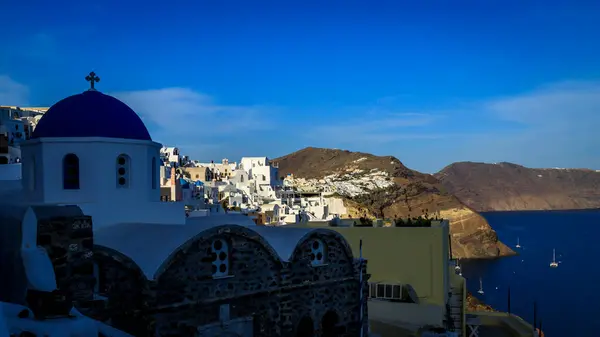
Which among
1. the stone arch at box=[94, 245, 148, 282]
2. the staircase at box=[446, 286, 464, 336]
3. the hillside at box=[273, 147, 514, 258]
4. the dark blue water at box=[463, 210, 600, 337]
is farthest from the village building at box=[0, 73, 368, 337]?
the hillside at box=[273, 147, 514, 258]

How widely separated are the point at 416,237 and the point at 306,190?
290 feet

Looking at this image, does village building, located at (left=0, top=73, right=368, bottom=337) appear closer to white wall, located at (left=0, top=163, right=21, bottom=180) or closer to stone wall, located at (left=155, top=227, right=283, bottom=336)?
stone wall, located at (left=155, top=227, right=283, bottom=336)

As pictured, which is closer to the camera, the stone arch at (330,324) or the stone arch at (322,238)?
the stone arch at (322,238)

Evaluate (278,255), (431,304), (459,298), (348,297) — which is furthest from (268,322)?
(459,298)

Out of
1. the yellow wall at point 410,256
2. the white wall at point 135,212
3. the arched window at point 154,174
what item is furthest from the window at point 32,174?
the yellow wall at point 410,256

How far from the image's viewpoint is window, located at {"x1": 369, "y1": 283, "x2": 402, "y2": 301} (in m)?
20.4

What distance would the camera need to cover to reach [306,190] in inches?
4316

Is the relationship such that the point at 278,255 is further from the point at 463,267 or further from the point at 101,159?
the point at 463,267

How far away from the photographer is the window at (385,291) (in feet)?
66.8

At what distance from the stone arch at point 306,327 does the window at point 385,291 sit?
22.1ft

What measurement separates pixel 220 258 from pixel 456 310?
48.4ft

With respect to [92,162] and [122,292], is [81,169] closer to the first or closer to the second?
[92,162]

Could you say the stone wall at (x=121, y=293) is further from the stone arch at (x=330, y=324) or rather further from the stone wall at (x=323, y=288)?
the stone arch at (x=330, y=324)

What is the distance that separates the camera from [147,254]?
11414 mm
